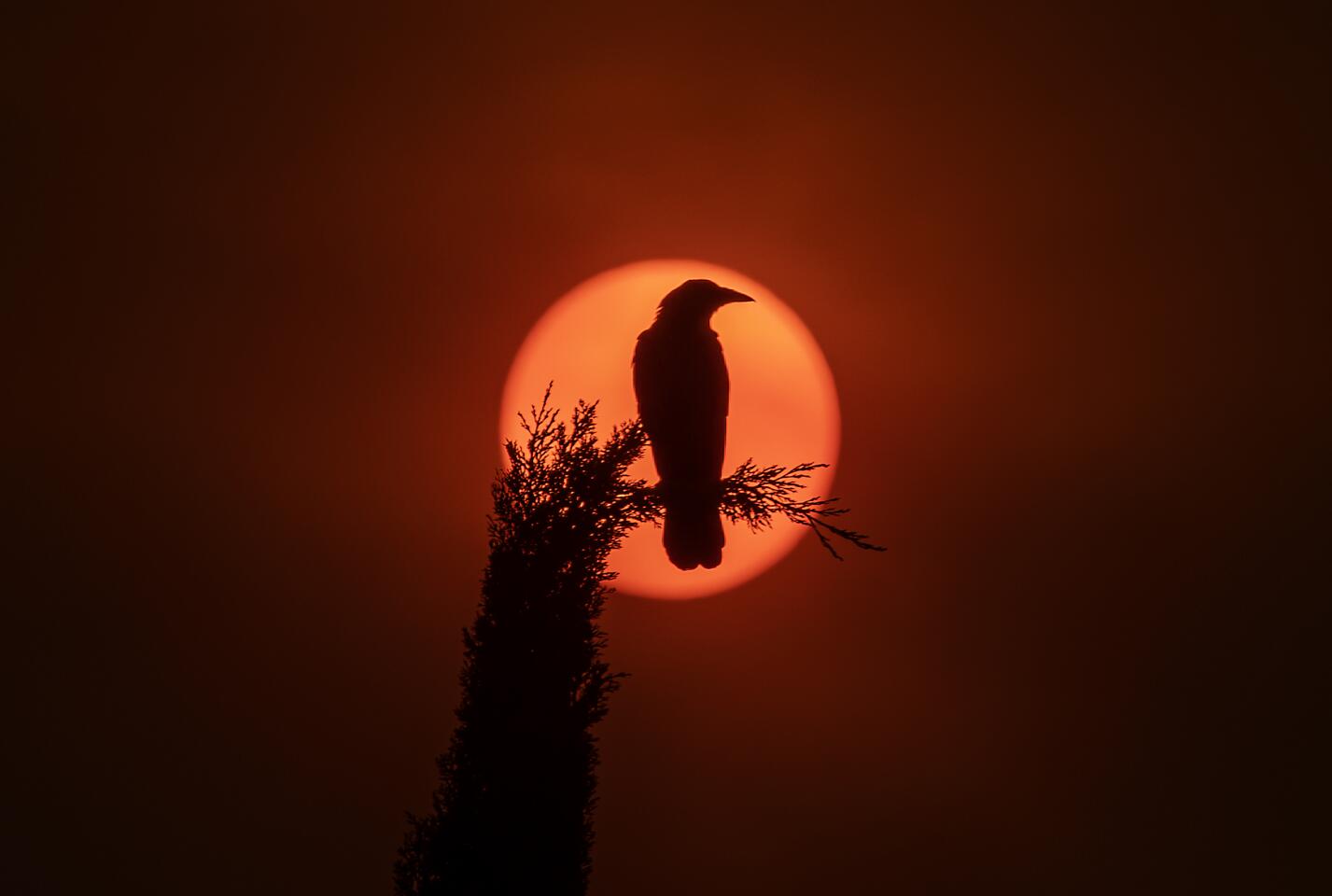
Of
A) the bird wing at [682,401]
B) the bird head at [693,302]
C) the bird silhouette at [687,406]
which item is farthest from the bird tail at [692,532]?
the bird head at [693,302]

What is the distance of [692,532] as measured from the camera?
334 cm

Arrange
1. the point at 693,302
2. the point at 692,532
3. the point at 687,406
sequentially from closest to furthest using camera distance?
the point at 692,532, the point at 687,406, the point at 693,302

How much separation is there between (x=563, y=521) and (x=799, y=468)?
0.85 metres

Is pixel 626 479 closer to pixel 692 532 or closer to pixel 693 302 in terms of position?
pixel 692 532

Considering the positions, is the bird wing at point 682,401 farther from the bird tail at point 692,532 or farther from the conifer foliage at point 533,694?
the conifer foliage at point 533,694

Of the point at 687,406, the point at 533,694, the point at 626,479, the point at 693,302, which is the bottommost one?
the point at 533,694

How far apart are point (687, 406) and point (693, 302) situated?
1.70ft

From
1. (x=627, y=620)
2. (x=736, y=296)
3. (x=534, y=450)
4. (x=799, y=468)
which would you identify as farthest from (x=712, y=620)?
(x=534, y=450)

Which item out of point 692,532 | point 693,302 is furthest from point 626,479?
point 693,302

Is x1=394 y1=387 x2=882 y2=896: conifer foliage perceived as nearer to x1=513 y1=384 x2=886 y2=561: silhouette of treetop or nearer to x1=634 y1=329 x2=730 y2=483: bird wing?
x1=513 y1=384 x2=886 y2=561: silhouette of treetop

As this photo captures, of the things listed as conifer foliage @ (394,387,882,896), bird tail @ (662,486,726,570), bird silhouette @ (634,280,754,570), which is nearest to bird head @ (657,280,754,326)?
bird silhouette @ (634,280,754,570)

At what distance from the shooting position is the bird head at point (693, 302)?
3.85 metres

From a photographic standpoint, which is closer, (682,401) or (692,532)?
(692,532)

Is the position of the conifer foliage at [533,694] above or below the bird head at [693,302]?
below
